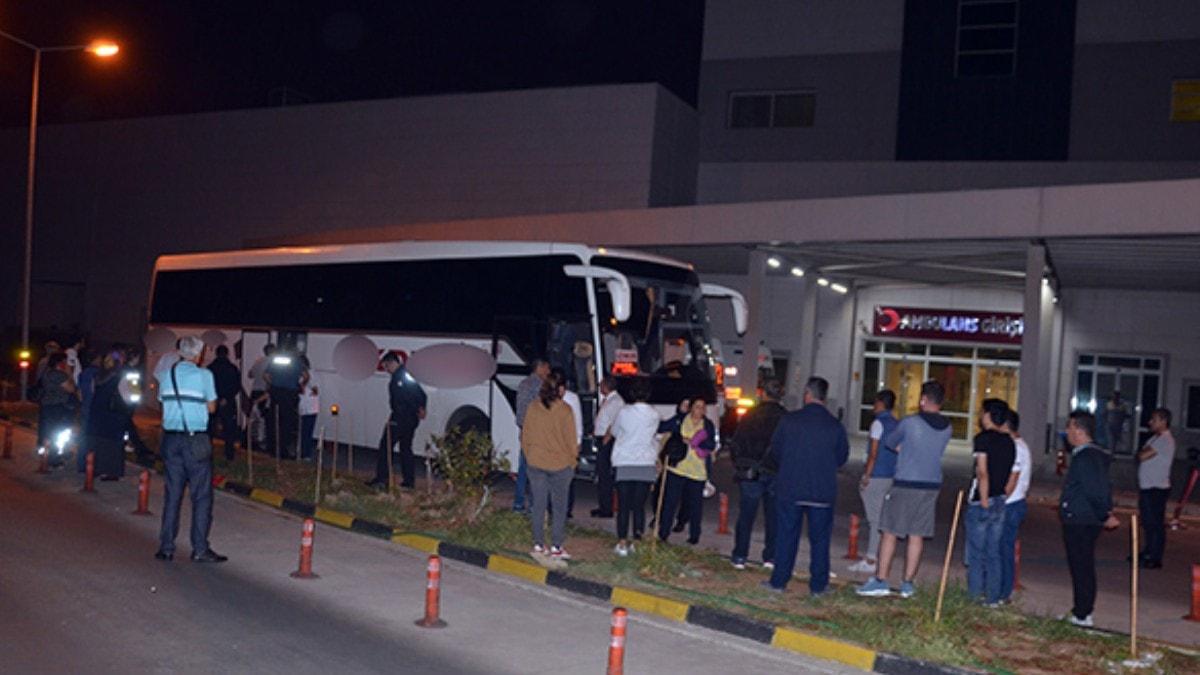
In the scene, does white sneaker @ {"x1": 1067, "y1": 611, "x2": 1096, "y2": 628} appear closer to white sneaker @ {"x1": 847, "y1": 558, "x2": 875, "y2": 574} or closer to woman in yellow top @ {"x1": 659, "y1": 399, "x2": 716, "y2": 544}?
white sneaker @ {"x1": 847, "y1": 558, "x2": 875, "y2": 574}

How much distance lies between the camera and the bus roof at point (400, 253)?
16938mm

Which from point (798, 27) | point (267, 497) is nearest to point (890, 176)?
point (798, 27)

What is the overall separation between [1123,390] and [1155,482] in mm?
20063

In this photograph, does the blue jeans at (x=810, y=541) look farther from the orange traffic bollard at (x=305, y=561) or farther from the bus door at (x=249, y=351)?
the bus door at (x=249, y=351)

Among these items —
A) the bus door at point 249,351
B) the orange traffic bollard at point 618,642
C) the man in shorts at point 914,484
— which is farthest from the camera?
the bus door at point 249,351

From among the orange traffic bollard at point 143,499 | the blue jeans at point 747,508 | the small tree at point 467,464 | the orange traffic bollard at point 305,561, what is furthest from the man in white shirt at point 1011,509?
the orange traffic bollard at point 143,499

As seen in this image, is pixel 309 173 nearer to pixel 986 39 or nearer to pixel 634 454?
pixel 986 39

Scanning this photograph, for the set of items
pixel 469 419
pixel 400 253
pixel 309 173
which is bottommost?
pixel 469 419

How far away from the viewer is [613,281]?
1590 centimetres

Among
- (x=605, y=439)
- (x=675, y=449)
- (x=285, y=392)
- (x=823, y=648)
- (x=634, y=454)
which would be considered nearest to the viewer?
(x=823, y=648)

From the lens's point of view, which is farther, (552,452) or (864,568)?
(864,568)

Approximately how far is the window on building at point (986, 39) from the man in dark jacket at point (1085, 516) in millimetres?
25495

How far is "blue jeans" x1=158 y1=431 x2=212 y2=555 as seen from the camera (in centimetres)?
1048

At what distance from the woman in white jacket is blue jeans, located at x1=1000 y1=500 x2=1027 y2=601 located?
143 inches
